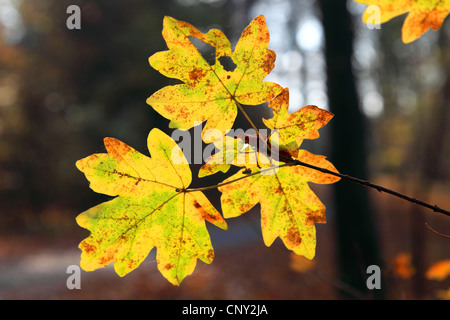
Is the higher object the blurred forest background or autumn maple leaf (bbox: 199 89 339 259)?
the blurred forest background

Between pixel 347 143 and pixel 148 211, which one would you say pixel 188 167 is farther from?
pixel 347 143

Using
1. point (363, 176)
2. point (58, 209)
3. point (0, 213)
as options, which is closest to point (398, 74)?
point (363, 176)

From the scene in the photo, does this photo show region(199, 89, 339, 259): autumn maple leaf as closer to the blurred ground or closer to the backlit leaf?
the backlit leaf

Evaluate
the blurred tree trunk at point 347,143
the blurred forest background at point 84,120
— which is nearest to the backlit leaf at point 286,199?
the blurred tree trunk at point 347,143

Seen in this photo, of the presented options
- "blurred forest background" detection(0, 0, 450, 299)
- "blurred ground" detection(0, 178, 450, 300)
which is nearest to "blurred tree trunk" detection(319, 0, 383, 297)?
"blurred ground" detection(0, 178, 450, 300)

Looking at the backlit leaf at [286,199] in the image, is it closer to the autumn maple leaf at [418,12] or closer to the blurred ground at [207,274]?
the autumn maple leaf at [418,12]
